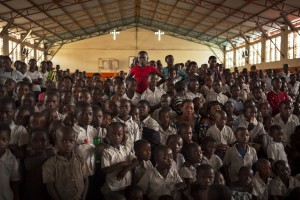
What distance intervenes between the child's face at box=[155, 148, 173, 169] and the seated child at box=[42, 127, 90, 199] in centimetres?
79

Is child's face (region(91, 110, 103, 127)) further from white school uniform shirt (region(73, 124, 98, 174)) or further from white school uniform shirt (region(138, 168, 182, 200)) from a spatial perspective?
white school uniform shirt (region(138, 168, 182, 200))

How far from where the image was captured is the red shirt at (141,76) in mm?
5695

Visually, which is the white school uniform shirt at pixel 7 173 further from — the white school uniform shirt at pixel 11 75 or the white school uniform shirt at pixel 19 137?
the white school uniform shirt at pixel 11 75

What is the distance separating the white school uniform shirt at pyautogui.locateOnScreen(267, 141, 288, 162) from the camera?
13.7 feet

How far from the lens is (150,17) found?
21.6 m

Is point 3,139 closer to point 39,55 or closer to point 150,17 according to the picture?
point 150,17

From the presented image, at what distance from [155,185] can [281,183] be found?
149cm

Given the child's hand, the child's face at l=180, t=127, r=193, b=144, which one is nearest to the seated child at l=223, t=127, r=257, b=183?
the child's face at l=180, t=127, r=193, b=144

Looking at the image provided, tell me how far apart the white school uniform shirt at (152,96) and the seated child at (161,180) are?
6.83 ft

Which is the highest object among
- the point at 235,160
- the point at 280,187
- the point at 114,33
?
the point at 114,33

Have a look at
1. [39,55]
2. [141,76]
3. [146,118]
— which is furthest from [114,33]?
[146,118]

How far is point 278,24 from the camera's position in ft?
52.6

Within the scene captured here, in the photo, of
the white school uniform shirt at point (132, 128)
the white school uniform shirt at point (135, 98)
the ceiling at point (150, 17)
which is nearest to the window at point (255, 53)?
the ceiling at point (150, 17)

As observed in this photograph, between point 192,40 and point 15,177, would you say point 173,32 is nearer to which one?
point 192,40
